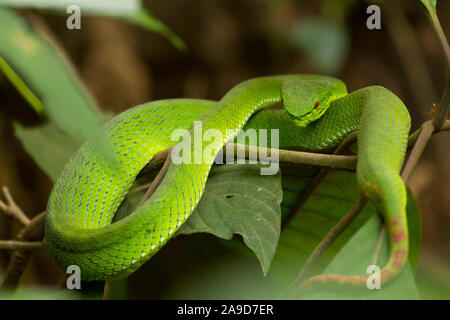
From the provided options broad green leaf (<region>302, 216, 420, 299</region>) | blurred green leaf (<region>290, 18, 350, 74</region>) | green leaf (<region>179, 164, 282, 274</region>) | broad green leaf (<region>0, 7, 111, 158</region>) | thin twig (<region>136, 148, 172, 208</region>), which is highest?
blurred green leaf (<region>290, 18, 350, 74</region>)

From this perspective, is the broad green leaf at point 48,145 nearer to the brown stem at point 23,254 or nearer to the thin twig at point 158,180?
the brown stem at point 23,254

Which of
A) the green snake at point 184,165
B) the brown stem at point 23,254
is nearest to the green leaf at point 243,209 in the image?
the green snake at point 184,165

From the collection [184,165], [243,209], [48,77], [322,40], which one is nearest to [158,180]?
[184,165]

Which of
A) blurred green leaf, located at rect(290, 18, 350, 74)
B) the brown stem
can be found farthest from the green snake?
blurred green leaf, located at rect(290, 18, 350, 74)

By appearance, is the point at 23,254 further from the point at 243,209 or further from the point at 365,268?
the point at 365,268

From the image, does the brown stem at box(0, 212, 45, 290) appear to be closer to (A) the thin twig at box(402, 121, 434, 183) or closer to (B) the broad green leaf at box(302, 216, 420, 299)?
(B) the broad green leaf at box(302, 216, 420, 299)
